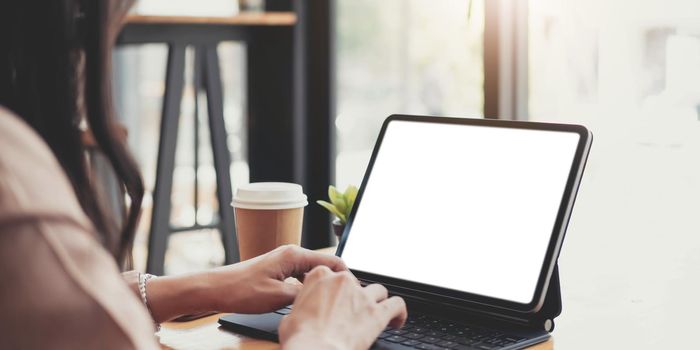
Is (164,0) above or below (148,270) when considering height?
above

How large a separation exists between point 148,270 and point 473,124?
1766 mm

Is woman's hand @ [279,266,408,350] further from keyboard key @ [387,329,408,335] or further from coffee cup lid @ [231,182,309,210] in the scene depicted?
coffee cup lid @ [231,182,309,210]

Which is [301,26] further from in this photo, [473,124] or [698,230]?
[473,124]

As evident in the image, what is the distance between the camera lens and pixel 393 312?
106 cm

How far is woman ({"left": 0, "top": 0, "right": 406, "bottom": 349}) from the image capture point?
570 mm

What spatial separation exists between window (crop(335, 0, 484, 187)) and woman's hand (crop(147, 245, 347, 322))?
128cm

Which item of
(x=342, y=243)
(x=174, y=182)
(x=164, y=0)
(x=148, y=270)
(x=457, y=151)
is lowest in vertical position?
(x=148, y=270)

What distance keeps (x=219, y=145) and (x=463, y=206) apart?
1821 mm

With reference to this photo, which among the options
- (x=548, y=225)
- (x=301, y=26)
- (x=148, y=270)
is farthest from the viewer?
(x=301, y=26)

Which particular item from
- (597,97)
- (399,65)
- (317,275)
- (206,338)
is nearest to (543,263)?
(317,275)

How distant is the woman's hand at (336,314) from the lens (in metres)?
0.95

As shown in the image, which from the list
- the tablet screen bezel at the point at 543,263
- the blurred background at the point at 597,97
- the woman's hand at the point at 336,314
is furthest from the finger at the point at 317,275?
the blurred background at the point at 597,97

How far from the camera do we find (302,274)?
122 cm

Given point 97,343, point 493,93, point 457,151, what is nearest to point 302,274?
point 457,151
